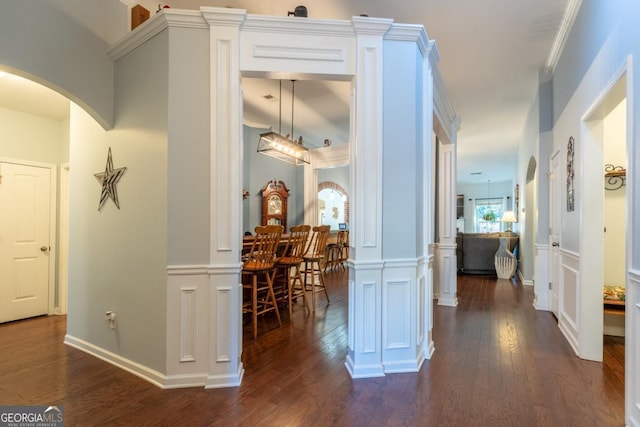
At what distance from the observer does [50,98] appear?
3.43 metres

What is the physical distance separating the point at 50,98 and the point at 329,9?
3.24 m

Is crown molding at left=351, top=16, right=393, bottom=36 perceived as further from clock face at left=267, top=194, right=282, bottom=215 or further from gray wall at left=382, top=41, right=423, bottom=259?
clock face at left=267, top=194, right=282, bottom=215

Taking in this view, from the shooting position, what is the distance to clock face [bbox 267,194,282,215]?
6109 mm

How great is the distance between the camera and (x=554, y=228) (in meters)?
3.74

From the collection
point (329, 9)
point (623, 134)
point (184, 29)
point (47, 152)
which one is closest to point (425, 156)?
point (329, 9)

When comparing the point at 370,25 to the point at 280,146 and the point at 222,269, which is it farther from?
the point at 280,146

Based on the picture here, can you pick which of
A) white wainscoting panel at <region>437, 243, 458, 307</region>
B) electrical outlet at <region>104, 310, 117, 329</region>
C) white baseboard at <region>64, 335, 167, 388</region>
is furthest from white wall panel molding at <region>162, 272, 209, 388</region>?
white wainscoting panel at <region>437, 243, 458, 307</region>

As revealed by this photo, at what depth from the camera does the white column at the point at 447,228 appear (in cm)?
420

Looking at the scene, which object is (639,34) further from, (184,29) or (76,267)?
(76,267)

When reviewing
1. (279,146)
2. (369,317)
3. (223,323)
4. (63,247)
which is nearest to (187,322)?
(223,323)

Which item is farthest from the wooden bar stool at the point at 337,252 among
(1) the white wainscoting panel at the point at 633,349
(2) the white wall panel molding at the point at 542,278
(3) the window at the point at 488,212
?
(3) the window at the point at 488,212

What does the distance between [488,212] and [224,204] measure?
13.0 m

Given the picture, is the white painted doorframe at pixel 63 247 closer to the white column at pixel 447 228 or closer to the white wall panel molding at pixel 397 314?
the white wall panel molding at pixel 397 314

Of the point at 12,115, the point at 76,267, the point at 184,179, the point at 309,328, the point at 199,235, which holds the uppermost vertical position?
the point at 12,115
